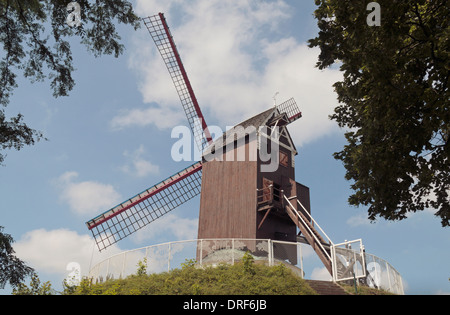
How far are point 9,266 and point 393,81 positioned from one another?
15.9 meters

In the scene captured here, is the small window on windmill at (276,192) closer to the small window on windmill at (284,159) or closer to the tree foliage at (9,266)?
the small window on windmill at (284,159)

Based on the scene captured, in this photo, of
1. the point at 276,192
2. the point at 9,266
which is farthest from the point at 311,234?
the point at 9,266

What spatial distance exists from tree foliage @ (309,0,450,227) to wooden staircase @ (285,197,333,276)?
5.93 meters

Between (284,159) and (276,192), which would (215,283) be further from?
(284,159)

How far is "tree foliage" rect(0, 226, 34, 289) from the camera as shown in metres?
14.9

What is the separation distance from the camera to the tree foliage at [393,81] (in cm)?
971

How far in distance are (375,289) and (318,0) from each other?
12303 millimetres

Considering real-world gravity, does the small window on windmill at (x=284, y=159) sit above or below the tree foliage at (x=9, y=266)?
above

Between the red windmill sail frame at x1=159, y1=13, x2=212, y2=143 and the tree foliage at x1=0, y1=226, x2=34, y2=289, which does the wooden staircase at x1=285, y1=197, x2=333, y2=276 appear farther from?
the tree foliage at x1=0, y1=226, x2=34, y2=289

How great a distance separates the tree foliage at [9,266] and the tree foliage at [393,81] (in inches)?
543

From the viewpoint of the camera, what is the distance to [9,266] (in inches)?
594

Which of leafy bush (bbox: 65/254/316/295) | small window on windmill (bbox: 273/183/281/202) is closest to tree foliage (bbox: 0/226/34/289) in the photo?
leafy bush (bbox: 65/254/316/295)

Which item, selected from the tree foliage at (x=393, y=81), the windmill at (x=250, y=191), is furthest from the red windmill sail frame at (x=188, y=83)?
the tree foliage at (x=393, y=81)
